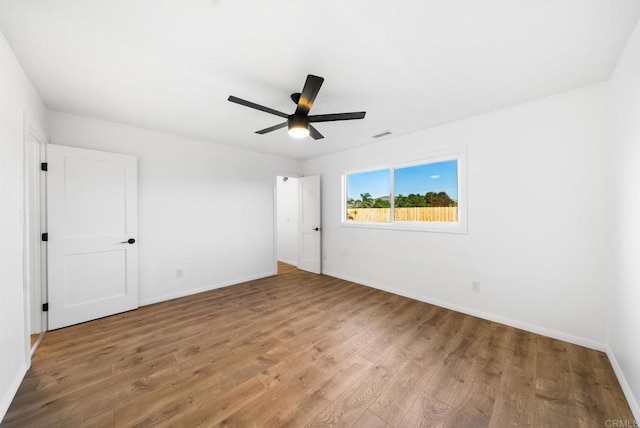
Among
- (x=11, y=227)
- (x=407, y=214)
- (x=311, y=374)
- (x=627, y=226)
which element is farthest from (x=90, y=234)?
(x=627, y=226)

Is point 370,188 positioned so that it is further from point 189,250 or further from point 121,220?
point 121,220

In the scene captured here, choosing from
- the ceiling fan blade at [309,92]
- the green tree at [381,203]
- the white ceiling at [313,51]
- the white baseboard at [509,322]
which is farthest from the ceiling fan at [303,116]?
the white baseboard at [509,322]

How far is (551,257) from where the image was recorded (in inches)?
98.2

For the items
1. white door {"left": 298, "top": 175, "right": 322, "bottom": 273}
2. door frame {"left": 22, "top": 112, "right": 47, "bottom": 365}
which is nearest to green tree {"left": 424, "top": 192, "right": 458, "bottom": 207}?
white door {"left": 298, "top": 175, "right": 322, "bottom": 273}

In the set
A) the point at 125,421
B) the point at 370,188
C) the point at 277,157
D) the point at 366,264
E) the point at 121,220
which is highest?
the point at 277,157

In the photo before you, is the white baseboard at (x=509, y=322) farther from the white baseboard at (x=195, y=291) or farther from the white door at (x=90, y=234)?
the white door at (x=90, y=234)

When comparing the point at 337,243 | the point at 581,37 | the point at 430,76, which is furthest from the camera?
the point at 337,243

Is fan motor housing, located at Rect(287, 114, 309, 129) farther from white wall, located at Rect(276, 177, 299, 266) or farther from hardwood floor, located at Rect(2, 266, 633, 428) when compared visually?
white wall, located at Rect(276, 177, 299, 266)

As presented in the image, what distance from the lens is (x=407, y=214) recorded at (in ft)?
12.5

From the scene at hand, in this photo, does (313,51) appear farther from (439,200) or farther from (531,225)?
(531,225)

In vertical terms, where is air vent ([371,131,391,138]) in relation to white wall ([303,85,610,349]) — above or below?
above

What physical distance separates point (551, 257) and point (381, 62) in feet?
8.58

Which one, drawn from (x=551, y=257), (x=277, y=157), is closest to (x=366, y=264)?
(x=551, y=257)

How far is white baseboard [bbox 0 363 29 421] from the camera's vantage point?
153 cm
